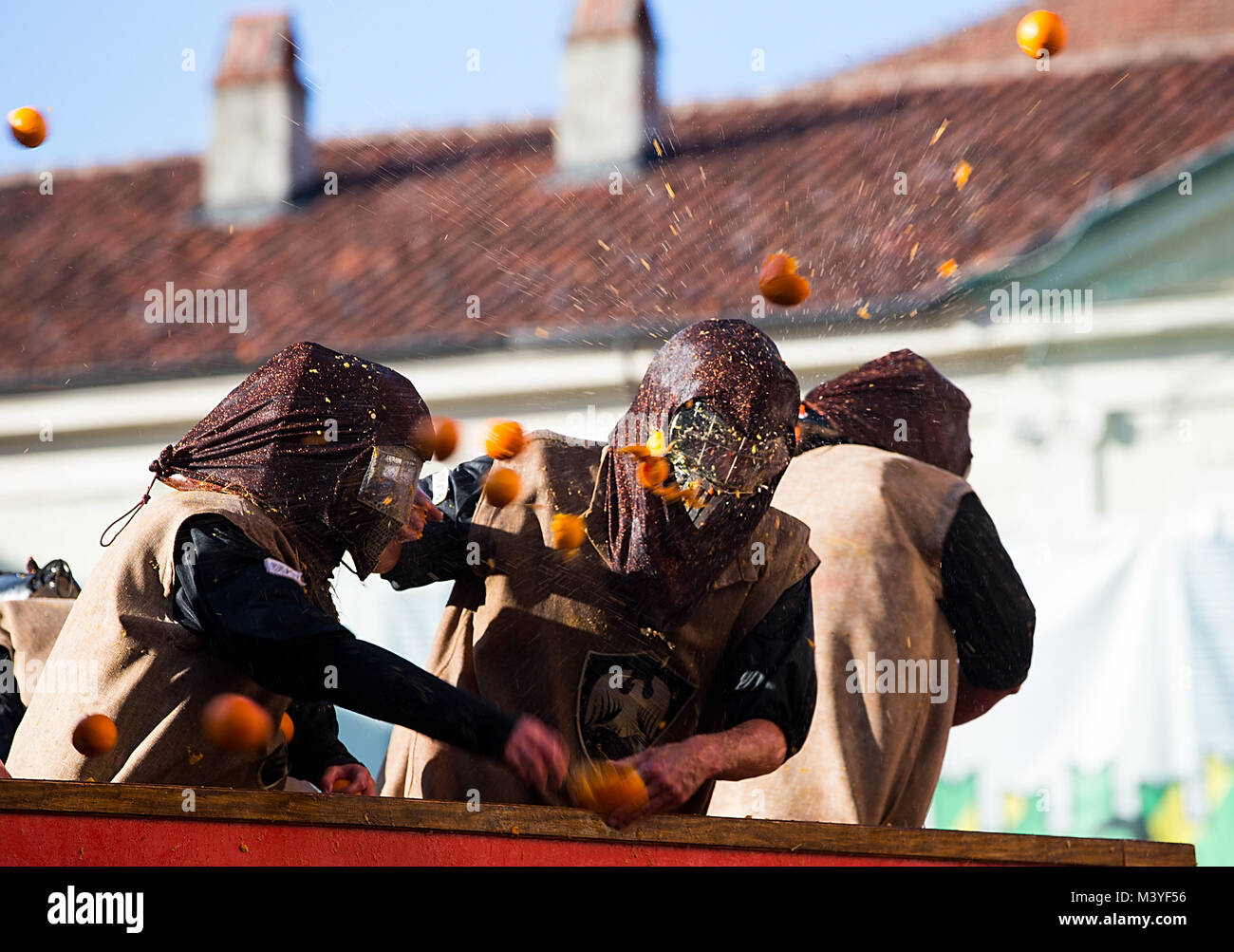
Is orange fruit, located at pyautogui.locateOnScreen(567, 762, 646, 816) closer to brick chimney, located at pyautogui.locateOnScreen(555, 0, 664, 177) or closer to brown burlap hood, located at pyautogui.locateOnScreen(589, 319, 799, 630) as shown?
brown burlap hood, located at pyautogui.locateOnScreen(589, 319, 799, 630)

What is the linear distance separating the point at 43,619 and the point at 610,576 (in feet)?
4.33

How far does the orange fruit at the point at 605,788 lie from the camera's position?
2.57m

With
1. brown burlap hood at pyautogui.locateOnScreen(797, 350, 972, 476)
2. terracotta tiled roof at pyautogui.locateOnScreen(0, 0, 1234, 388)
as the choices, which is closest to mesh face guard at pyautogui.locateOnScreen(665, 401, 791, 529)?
brown burlap hood at pyautogui.locateOnScreen(797, 350, 972, 476)

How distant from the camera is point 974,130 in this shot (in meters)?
11.2

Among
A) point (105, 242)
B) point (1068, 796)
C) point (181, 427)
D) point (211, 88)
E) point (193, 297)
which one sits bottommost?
point (1068, 796)

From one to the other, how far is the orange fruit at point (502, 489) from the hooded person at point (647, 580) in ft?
0.04

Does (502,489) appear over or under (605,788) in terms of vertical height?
over

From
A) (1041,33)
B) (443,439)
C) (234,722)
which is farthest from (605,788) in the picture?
(1041,33)

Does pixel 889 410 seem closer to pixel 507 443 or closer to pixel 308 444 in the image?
pixel 507 443

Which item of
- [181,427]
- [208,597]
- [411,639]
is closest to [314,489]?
[208,597]

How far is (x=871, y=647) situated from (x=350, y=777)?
1291mm

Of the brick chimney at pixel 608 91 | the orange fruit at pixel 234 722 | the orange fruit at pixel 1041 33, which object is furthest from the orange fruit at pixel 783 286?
the brick chimney at pixel 608 91

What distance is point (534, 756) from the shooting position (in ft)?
8.63

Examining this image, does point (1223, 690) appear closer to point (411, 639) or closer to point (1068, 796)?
point (1068, 796)
